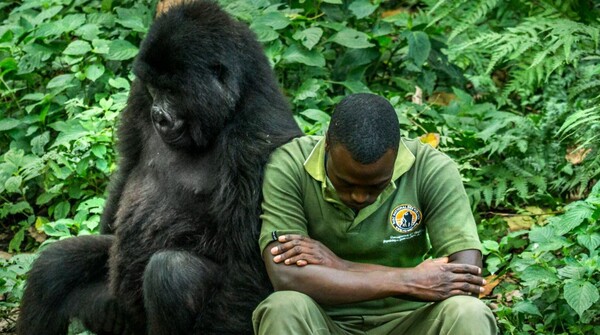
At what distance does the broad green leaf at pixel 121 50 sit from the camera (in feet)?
27.5

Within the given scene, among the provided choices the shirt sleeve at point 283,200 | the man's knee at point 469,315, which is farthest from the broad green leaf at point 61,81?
the man's knee at point 469,315

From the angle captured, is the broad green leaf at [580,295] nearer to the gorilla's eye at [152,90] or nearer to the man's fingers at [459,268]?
the man's fingers at [459,268]

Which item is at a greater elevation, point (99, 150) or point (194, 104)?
point (194, 104)

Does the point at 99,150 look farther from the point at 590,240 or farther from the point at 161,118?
the point at 590,240

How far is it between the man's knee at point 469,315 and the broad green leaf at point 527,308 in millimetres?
1237

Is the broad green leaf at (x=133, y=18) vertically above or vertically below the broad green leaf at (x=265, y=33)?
below

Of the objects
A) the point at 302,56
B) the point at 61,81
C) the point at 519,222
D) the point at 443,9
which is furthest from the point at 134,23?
the point at 519,222

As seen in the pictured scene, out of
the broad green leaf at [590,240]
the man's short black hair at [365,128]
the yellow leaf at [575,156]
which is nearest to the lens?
the man's short black hair at [365,128]

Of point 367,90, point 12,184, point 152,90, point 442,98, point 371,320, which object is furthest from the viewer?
point 442,98

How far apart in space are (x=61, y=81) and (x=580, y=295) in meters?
4.57

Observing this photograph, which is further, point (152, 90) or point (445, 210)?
point (152, 90)

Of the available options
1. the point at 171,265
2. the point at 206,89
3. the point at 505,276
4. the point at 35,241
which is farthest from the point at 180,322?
the point at 35,241

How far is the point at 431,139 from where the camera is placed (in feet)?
26.6

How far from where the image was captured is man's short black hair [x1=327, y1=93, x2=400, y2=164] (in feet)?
16.8
